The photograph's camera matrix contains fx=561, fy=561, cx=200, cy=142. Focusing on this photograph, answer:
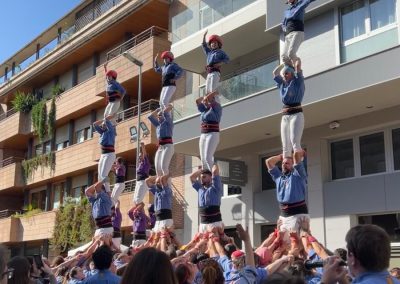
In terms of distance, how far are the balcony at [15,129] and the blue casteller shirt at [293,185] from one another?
28.2 metres

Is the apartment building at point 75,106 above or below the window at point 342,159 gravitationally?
above

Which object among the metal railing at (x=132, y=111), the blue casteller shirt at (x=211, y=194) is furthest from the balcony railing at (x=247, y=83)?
the metal railing at (x=132, y=111)

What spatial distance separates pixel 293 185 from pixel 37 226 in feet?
81.1

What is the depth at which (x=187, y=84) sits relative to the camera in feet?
75.9

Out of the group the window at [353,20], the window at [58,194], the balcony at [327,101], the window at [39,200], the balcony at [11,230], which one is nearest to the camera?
the balcony at [327,101]

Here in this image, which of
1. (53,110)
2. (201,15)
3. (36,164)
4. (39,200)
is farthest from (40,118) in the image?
(201,15)

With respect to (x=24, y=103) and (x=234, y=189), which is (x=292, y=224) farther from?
(x=24, y=103)

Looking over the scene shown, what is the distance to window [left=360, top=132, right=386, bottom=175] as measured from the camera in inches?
600

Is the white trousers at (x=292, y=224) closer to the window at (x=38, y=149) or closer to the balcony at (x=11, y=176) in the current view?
the window at (x=38, y=149)

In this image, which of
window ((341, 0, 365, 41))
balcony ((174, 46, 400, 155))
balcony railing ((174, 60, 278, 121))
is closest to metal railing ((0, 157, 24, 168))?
balcony ((174, 46, 400, 155))

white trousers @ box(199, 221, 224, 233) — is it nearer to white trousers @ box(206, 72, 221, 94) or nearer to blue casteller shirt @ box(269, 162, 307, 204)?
blue casteller shirt @ box(269, 162, 307, 204)

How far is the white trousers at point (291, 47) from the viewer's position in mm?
10094

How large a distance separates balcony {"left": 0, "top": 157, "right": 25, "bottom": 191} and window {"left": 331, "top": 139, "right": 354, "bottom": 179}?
23360 millimetres

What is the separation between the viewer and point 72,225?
2761 centimetres
